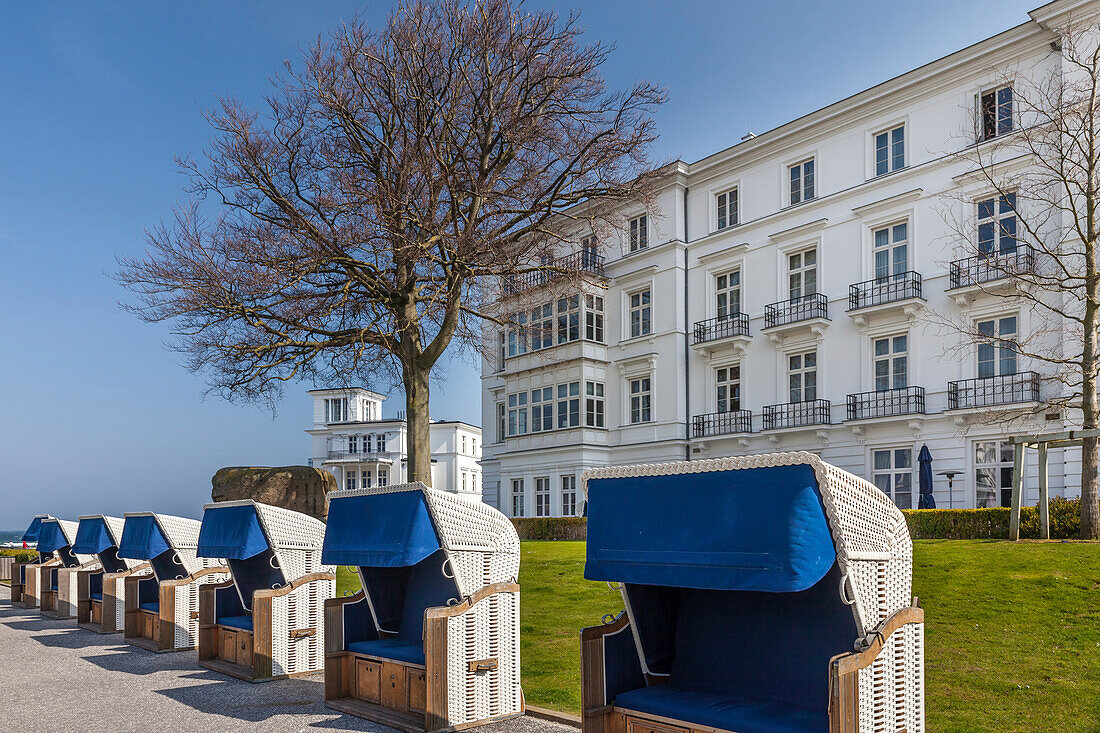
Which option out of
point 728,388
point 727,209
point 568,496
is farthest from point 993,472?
point 568,496

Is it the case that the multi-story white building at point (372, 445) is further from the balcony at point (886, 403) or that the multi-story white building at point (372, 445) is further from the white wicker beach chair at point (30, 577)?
the white wicker beach chair at point (30, 577)

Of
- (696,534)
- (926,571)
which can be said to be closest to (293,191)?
(926,571)

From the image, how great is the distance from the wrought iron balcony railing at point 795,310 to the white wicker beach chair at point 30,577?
20.9 meters

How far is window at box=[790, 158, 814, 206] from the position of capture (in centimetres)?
2903

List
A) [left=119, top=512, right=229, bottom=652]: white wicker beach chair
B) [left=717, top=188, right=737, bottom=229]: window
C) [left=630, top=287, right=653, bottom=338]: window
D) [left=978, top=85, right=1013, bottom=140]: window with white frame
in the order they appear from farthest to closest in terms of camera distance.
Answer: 1. [left=630, top=287, right=653, bottom=338]: window
2. [left=717, top=188, right=737, bottom=229]: window
3. [left=978, top=85, right=1013, bottom=140]: window with white frame
4. [left=119, top=512, right=229, bottom=652]: white wicker beach chair

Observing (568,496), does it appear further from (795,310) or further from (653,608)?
(653,608)

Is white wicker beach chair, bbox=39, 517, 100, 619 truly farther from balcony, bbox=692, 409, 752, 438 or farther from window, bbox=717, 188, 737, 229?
window, bbox=717, 188, 737, 229

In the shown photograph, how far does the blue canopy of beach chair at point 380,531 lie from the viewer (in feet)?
23.3

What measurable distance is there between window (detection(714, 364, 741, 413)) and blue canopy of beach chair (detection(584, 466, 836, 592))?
83.3ft

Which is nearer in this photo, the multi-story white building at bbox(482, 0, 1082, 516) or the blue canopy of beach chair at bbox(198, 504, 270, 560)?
the blue canopy of beach chair at bbox(198, 504, 270, 560)

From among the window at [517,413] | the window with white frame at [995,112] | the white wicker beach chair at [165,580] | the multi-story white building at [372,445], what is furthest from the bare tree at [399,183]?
the multi-story white building at [372,445]

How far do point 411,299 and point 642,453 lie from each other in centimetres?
1583

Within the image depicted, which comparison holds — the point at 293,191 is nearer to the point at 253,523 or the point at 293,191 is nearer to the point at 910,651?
the point at 253,523

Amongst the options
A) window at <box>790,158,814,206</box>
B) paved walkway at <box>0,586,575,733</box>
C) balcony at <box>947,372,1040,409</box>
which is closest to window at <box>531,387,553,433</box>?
window at <box>790,158,814,206</box>
